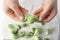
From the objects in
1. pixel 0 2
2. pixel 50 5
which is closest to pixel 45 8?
pixel 50 5

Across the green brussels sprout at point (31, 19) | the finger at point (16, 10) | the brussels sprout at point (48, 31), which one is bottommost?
the brussels sprout at point (48, 31)

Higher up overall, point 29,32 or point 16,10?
point 16,10

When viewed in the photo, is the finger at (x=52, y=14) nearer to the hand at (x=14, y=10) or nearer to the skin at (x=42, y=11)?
the skin at (x=42, y=11)

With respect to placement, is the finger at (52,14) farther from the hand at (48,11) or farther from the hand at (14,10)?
the hand at (14,10)

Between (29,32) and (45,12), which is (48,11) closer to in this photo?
(45,12)

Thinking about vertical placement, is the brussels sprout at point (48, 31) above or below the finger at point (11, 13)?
below

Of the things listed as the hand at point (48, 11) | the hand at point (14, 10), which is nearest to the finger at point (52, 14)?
the hand at point (48, 11)

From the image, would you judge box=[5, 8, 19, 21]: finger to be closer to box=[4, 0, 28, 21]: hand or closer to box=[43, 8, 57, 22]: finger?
box=[4, 0, 28, 21]: hand

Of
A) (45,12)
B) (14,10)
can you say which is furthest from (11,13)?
(45,12)
